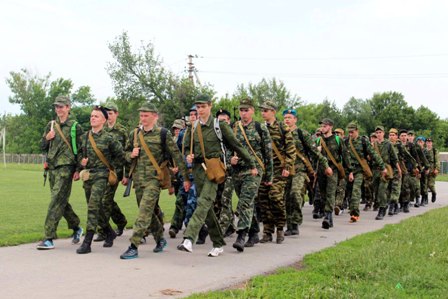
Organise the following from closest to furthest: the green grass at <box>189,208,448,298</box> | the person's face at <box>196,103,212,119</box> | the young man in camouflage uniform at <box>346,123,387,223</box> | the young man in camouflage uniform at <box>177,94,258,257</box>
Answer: the green grass at <box>189,208,448,298</box> → the young man in camouflage uniform at <box>177,94,258,257</box> → the person's face at <box>196,103,212,119</box> → the young man in camouflage uniform at <box>346,123,387,223</box>

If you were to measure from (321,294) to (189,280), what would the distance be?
5.04ft

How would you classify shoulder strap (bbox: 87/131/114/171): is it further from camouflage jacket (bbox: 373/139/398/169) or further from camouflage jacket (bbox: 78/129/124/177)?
camouflage jacket (bbox: 373/139/398/169)

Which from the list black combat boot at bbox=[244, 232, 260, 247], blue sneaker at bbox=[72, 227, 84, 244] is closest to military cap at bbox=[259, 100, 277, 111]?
black combat boot at bbox=[244, 232, 260, 247]

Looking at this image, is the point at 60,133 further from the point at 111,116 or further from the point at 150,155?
the point at 150,155

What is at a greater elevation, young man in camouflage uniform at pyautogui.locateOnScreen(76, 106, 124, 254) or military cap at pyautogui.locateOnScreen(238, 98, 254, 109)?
military cap at pyautogui.locateOnScreen(238, 98, 254, 109)

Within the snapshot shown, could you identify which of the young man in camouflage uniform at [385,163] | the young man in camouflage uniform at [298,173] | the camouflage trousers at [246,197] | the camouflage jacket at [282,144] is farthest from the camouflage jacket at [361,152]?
the camouflage trousers at [246,197]

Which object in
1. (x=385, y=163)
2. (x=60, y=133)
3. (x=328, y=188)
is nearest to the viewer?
(x=60, y=133)

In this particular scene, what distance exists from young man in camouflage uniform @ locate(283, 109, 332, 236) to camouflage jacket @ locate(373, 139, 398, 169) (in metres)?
3.35

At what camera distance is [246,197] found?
823 centimetres

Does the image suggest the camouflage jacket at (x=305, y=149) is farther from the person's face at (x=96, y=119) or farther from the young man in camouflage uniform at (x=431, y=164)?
the young man in camouflage uniform at (x=431, y=164)

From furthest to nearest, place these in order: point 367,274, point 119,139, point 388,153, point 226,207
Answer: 1. point 388,153
2. point 119,139
3. point 226,207
4. point 367,274

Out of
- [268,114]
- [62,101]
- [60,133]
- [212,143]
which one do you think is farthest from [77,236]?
[268,114]

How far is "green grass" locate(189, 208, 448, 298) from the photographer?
18.0ft

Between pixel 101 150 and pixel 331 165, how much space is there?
529cm
